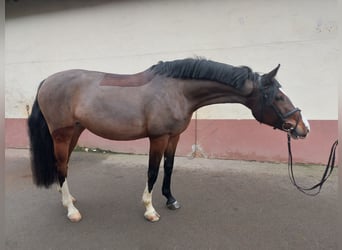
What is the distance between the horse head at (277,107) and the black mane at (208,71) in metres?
0.14

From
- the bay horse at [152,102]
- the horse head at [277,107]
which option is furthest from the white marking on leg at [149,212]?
the horse head at [277,107]

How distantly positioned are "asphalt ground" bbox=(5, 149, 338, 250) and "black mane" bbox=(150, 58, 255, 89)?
51.7 inches

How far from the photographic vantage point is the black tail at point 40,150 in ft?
8.52

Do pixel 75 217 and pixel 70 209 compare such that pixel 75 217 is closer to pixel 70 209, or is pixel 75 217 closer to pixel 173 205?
pixel 70 209

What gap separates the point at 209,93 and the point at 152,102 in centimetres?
56

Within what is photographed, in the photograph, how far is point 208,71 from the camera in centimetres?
229

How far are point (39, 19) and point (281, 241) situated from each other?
631 centimetres

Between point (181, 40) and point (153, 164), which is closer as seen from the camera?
point (153, 164)

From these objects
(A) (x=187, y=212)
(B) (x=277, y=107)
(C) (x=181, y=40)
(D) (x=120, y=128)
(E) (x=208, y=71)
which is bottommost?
(A) (x=187, y=212)

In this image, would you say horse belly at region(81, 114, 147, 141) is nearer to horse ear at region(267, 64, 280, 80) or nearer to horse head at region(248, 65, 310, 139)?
horse head at region(248, 65, 310, 139)

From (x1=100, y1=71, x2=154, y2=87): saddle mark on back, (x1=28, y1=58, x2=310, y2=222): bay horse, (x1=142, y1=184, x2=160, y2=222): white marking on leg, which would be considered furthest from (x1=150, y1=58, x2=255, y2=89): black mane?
(x1=142, y1=184, x2=160, y2=222): white marking on leg

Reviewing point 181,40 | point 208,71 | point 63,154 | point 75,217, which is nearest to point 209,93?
point 208,71

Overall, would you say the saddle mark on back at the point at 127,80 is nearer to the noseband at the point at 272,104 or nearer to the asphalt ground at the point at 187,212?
the noseband at the point at 272,104

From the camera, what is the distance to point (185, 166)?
13.4 feet
